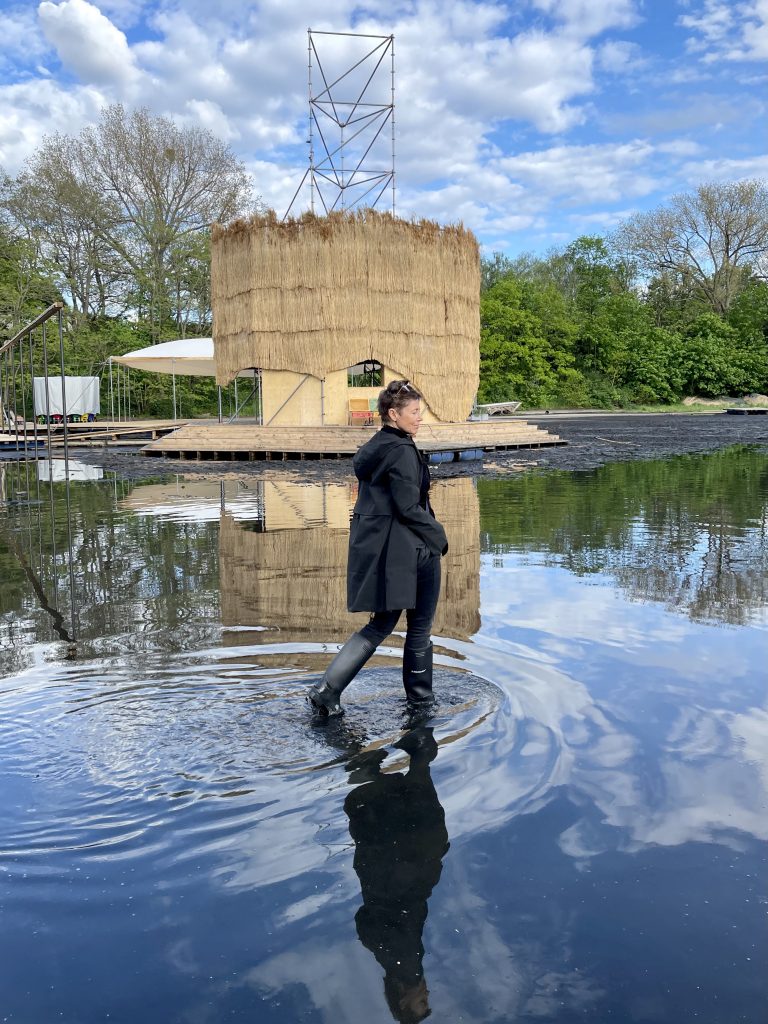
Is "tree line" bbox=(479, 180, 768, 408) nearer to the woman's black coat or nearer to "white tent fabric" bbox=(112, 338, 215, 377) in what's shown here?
"white tent fabric" bbox=(112, 338, 215, 377)

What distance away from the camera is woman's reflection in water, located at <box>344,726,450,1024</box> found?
253cm

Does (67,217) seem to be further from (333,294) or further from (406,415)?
(406,415)

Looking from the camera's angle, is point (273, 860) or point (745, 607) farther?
point (745, 607)

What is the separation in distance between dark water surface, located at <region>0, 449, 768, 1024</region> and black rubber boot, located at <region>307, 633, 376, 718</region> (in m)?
0.14

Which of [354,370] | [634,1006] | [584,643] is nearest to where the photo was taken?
[634,1006]

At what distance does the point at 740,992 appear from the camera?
2.43 metres

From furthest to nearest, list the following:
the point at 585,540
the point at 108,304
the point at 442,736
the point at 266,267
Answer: the point at 108,304, the point at 266,267, the point at 585,540, the point at 442,736

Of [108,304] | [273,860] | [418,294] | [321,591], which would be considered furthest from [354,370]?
[273,860]

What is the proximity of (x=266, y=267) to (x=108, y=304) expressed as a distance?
848 inches

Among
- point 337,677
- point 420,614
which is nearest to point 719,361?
point 420,614

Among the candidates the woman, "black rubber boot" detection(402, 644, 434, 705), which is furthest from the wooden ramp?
the woman

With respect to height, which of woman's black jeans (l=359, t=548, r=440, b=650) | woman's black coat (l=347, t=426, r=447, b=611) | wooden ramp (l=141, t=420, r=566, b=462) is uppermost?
wooden ramp (l=141, t=420, r=566, b=462)

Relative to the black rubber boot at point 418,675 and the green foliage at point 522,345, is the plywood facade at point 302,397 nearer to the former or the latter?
the black rubber boot at point 418,675

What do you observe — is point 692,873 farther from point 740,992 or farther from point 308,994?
point 308,994
